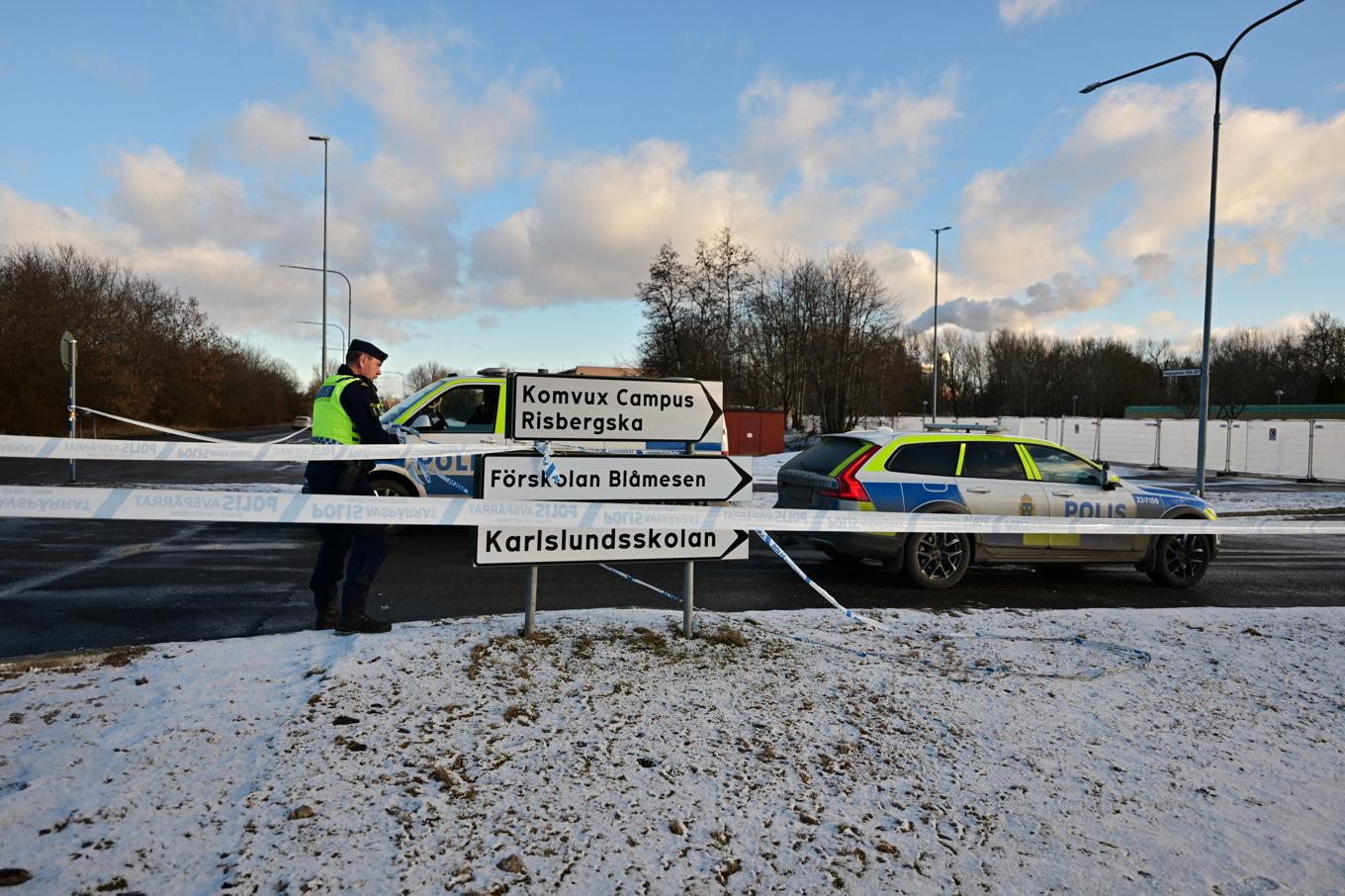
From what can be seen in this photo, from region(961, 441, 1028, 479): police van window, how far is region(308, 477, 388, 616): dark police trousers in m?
5.73

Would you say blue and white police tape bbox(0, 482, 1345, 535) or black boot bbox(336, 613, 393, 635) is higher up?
blue and white police tape bbox(0, 482, 1345, 535)

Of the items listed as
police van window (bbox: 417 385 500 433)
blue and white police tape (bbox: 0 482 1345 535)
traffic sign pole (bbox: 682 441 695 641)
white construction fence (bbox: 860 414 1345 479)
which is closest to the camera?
blue and white police tape (bbox: 0 482 1345 535)

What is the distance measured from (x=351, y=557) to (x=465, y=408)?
20.0 feet

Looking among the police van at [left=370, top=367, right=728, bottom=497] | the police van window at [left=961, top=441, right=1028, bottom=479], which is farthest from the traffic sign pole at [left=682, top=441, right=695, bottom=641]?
the police van at [left=370, top=367, right=728, bottom=497]

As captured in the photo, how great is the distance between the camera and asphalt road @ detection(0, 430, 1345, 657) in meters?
6.05

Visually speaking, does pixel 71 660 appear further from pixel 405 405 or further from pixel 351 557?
pixel 405 405

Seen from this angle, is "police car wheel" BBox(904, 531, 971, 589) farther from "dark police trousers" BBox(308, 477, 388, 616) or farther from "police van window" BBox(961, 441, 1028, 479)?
"dark police trousers" BBox(308, 477, 388, 616)

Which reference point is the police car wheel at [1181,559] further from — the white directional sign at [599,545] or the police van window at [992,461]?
the white directional sign at [599,545]

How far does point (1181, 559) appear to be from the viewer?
8.57 metres

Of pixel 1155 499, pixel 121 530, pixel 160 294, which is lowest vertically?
pixel 121 530

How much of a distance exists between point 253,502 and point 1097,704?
443 cm

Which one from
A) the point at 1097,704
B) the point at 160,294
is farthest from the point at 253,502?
the point at 160,294

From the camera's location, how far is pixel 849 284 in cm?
4456

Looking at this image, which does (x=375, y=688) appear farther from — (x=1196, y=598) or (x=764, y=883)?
(x=1196, y=598)
